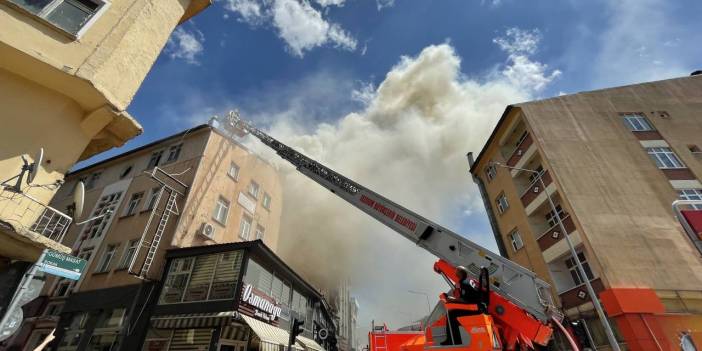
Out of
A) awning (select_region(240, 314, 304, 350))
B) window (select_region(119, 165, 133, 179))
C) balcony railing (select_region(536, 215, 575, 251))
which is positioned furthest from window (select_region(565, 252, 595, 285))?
window (select_region(119, 165, 133, 179))

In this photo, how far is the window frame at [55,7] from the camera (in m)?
5.61

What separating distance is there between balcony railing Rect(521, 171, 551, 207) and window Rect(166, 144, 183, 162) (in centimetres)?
2387

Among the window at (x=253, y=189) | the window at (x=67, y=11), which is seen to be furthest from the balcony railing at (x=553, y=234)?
the window at (x=67, y=11)

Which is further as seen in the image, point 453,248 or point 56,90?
point 453,248

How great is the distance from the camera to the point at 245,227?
814 inches

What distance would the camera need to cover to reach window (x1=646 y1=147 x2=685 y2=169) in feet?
61.1

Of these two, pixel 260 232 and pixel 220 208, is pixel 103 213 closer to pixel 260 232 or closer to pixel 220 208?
pixel 220 208

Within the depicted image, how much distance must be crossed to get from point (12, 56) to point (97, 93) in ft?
4.06

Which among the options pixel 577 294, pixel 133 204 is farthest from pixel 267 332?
pixel 577 294

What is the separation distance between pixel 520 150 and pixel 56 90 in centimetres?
2494

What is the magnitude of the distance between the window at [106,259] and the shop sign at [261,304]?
28.6 ft

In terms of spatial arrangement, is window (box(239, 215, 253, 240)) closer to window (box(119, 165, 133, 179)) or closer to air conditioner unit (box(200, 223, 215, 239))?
air conditioner unit (box(200, 223, 215, 239))

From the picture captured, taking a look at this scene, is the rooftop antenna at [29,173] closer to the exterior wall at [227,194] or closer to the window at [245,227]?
the exterior wall at [227,194]

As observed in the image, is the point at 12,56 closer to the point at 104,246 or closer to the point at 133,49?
the point at 133,49
